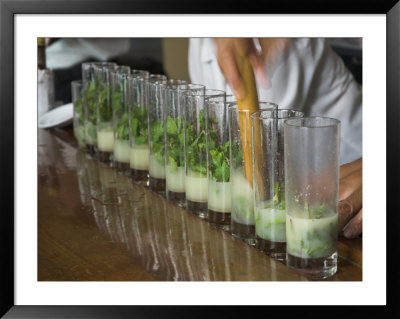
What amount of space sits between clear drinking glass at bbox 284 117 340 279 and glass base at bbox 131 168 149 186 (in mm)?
521

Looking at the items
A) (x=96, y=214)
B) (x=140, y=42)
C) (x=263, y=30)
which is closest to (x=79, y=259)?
(x=96, y=214)

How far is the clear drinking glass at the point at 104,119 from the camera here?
1492mm

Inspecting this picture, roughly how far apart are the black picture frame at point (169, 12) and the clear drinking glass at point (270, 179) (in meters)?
0.12

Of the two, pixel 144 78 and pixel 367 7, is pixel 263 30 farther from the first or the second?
pixel 144 78

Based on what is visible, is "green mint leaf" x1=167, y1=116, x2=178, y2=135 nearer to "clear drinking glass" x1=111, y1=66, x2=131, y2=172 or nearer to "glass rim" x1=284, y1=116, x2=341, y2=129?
"clear drinking glass" x1=111, y1=66, x2=131, y2=172

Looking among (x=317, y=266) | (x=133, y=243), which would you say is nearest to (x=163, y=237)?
(x=133, y=243)

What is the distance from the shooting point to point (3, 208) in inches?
33.4

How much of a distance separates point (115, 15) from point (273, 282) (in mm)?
415

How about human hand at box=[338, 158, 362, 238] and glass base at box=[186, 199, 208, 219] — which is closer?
human hand at box=[338, 158, 362, 238]

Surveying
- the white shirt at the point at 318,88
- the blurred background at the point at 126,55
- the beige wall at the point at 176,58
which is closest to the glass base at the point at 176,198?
the white shirt at the point at 318,88

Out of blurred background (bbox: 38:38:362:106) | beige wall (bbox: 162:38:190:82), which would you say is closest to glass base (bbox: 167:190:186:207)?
blurred background (bbox: 38:38:362:106)

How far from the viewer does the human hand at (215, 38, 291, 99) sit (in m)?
1.10

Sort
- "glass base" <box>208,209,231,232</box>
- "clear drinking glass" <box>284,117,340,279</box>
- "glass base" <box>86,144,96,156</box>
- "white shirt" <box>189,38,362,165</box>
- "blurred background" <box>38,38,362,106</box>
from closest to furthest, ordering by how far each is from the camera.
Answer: "clear drinking glass" <box>284,117,340,279</box>
"glass base" <box>208,209,231,232</box>
"glass base" <box>86,144,96,156</box>
"white shirt" <box>189,38,362,165</box>
"blurred background" <box>38,38,362,106</box>

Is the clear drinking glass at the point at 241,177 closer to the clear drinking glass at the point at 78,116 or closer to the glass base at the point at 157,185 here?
the glass base at the point at 157,185
